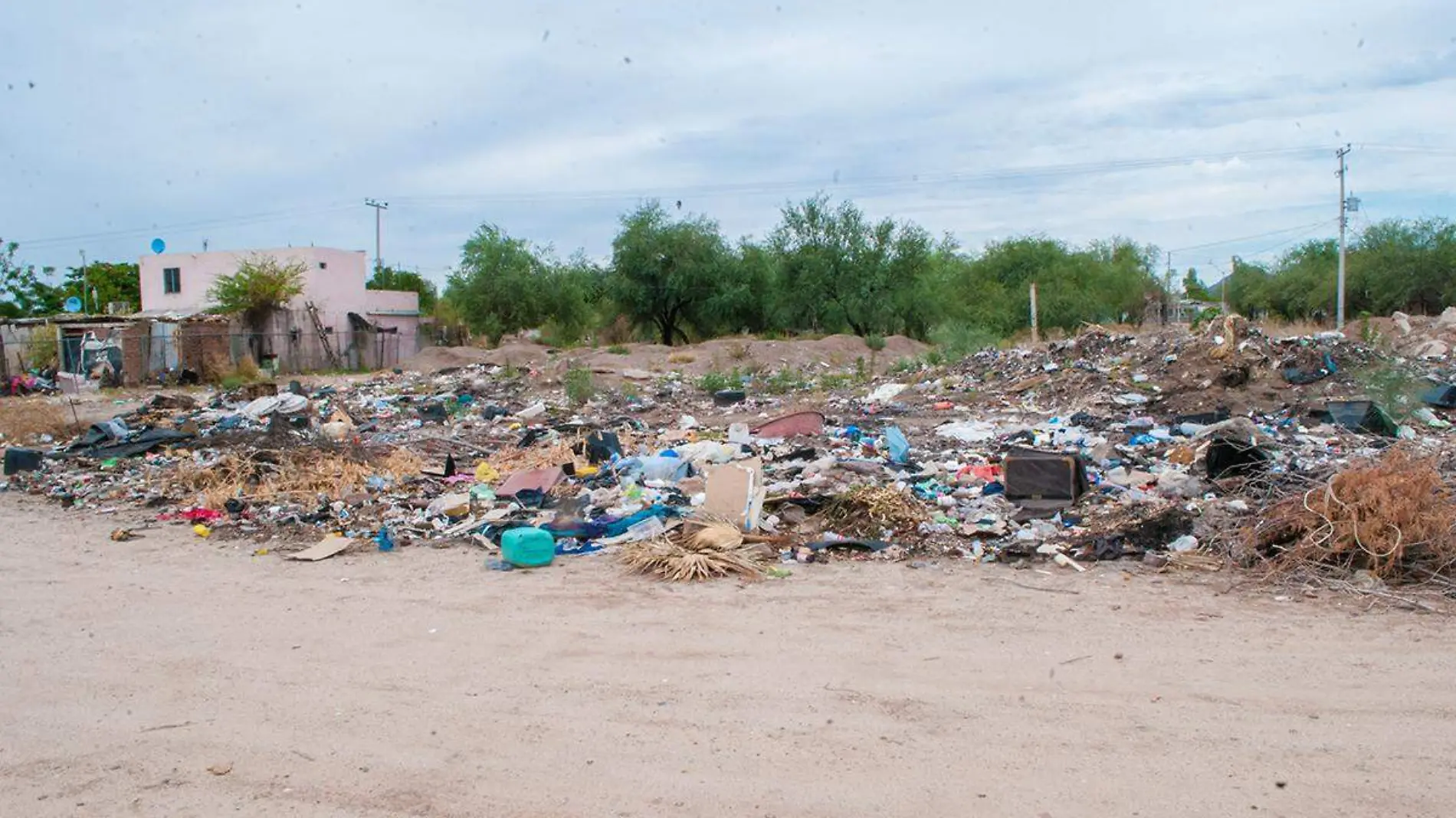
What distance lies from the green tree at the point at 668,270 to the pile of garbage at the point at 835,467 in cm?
1898

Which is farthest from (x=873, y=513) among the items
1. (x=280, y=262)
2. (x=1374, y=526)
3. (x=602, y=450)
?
(x=280, y=262)

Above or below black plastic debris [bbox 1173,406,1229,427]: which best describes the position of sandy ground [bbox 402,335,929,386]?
above

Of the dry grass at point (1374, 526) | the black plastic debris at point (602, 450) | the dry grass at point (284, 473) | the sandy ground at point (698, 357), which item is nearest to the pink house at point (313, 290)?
the sandy ground at point (698, 357)

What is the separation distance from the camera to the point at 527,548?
6.37 metres

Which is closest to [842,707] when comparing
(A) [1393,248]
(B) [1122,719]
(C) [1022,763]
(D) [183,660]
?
(C) [1022,763]

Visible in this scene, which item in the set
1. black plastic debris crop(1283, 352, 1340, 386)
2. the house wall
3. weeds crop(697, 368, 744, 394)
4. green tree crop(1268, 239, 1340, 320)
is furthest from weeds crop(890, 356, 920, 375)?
green tree crop(1268, 239, 1340, 320)

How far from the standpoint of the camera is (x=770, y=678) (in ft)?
13.4

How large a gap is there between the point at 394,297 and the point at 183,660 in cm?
3487

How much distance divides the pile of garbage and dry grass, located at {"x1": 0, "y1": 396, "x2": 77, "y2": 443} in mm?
728

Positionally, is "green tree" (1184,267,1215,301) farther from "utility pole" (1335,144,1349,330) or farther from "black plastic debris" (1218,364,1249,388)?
"black plastic debris" (1218,364,1249,388)

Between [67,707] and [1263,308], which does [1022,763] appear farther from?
[1263,308]

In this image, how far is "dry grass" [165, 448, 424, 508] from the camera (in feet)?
28.5

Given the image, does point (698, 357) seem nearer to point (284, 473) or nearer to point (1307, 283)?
point (284, 473)

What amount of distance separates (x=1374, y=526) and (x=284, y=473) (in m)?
8.25
